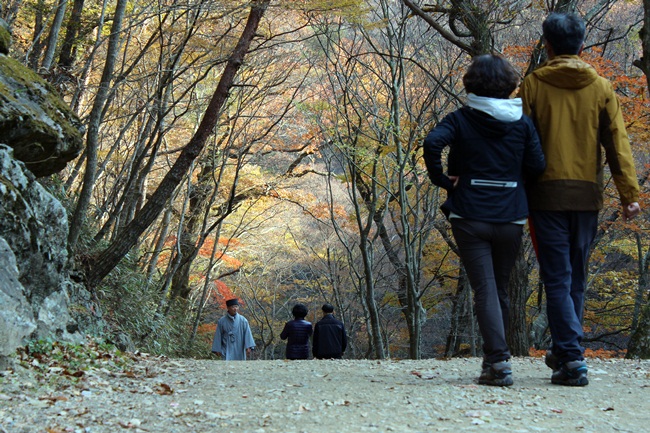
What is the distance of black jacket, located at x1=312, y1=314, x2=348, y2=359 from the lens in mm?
8320

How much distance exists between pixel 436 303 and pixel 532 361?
12511 mm

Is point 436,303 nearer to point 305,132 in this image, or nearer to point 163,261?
point 305,132

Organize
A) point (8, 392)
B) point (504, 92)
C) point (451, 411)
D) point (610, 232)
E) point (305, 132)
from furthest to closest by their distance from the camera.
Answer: point (305, 132) → point (610, 232) → point (504, 92) → point (8, 392) → point (451, 411)

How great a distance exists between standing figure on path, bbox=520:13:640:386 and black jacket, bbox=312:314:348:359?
16.0 ft

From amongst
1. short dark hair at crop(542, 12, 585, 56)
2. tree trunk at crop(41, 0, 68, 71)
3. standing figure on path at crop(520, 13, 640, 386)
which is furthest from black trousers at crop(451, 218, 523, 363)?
tree trunk at crop(41, 0, 68, 71)

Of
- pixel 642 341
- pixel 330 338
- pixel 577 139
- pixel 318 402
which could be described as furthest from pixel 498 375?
pixel 330 338

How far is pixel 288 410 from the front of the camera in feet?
9.62

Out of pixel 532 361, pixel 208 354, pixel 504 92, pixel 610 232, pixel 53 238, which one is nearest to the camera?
pixel 504 92

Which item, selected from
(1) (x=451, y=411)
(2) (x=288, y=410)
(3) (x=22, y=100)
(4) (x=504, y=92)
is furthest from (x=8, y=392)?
(4) (x=504, y=92)

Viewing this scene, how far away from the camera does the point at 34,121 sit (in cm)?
490

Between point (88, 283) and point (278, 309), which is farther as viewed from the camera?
point (278, 309)

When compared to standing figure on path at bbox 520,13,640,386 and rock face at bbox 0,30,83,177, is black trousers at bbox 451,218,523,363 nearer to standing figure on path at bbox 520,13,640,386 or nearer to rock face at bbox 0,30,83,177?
standing figure on path at bbox 520,13,640,386

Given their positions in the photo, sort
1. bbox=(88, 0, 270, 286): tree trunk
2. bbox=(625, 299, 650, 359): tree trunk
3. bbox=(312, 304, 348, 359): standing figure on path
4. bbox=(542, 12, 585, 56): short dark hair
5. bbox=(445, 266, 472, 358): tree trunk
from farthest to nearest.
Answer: bbox=(445, 266, 472, 358): tree trunk < bbox=(312, 304, 348, 359): standing figure on path < bbox=(88, 0, 270, 286): tree trunk < bbox=(625, 299, 650, 359): tree trunk < bbox=(542, 12, 585, 56): short dark hair

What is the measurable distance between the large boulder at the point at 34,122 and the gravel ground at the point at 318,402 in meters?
1.90
